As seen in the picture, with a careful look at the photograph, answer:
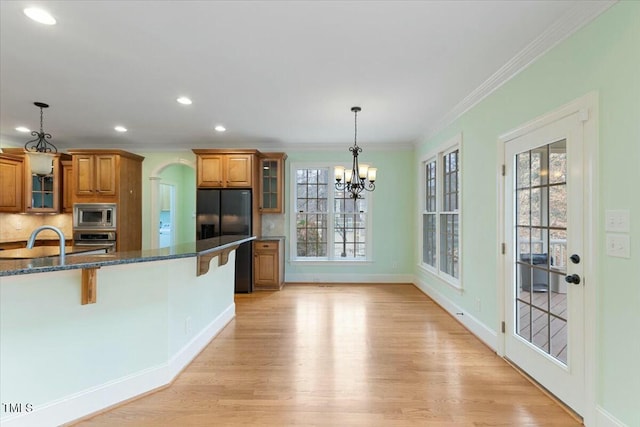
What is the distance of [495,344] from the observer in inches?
116

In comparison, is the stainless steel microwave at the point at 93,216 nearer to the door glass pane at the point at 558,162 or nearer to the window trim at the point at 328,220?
the window trim at the point at 328,220

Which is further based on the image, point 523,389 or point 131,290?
point 523,389

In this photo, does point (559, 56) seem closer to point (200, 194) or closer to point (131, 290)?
point (131, 290)

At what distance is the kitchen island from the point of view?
67.3 inches

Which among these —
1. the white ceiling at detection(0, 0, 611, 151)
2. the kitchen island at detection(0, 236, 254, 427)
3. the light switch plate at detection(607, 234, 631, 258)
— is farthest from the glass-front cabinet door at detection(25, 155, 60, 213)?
the light switch plate at detection(607, 234, 631, 258)

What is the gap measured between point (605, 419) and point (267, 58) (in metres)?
3.36

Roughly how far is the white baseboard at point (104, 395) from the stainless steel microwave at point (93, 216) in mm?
3383

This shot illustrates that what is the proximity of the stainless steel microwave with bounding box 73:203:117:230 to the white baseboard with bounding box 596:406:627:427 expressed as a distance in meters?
6.02

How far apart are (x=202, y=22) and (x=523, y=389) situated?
3528mm

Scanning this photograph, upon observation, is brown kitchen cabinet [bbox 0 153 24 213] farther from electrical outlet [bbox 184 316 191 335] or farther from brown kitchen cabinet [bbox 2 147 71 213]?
electrical outlet [bbox 184 316 191 335]

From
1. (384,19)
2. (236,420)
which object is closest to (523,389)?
(236,420)

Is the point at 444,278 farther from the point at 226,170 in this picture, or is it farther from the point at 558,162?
the point at 226,170

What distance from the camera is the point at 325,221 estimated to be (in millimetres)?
5906

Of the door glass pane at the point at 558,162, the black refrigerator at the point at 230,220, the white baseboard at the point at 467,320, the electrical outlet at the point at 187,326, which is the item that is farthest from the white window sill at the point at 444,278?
the electrical outlet at the point at 187,326
